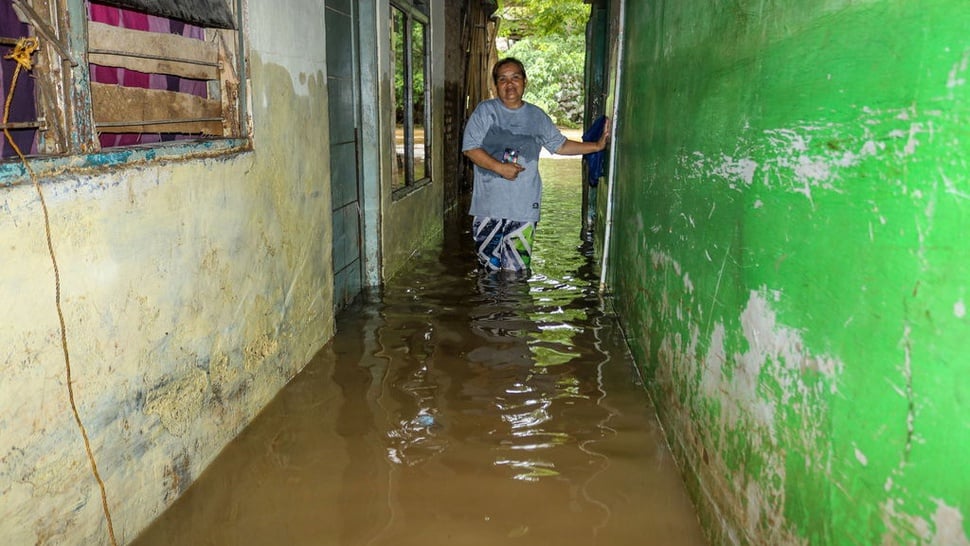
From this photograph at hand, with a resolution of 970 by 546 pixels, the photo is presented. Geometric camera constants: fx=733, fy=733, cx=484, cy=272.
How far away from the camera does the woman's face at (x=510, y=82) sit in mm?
5246

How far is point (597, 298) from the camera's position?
17.9ft

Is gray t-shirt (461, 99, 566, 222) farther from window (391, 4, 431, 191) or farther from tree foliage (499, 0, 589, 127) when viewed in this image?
tree foliage (499, 0, 589, 127)

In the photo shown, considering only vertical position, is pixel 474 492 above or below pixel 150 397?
below

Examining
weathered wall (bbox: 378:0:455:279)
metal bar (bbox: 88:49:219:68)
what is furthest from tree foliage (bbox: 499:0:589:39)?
metal bar (bbox: 88:49:219:68)

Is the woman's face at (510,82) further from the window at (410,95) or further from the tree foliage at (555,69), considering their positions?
the tree foliage at (555,69)

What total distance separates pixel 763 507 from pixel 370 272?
13.8 ft

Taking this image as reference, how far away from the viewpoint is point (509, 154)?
5.47m

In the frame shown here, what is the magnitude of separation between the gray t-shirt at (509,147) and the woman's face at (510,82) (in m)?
0.10

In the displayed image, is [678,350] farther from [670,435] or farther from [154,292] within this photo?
[154,292]

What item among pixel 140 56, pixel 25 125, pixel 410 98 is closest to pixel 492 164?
pixel 410 98

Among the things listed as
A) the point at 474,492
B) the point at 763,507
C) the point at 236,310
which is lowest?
the point at 474,492

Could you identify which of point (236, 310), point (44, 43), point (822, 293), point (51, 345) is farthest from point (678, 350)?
point (44, 43)

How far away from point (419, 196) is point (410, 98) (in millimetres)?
979

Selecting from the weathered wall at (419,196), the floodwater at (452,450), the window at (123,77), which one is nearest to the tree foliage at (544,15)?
the weathered wall at (419,196)
